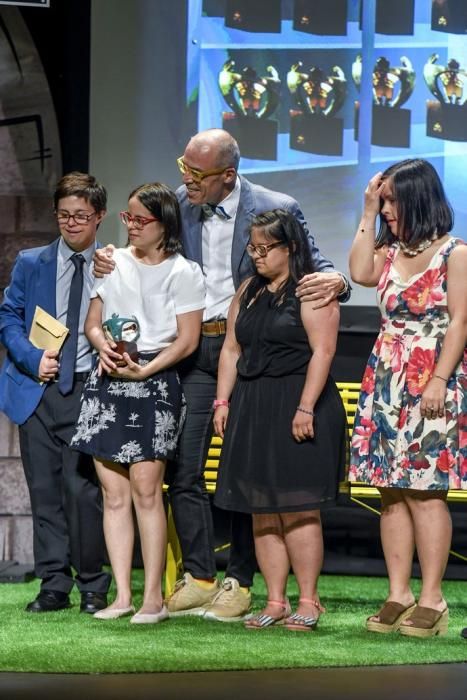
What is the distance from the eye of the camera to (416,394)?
4484mm

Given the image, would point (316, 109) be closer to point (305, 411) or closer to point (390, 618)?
point (305, 411)

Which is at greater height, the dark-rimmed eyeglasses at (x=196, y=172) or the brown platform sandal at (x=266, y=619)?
the dark-rimmed eyeglasses at (x=196, y=172)

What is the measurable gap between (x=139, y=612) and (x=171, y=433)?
0.63m

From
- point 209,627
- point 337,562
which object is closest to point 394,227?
point 209,627

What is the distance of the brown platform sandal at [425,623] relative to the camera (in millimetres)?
4449

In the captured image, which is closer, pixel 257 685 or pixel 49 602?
pixel 257 685

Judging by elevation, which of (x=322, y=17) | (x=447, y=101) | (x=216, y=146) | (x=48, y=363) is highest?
(x=322, y=17)

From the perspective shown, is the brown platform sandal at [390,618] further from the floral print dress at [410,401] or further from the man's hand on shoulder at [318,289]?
the man's hand on shoulder at [318,289]

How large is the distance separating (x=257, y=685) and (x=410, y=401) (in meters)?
1.26

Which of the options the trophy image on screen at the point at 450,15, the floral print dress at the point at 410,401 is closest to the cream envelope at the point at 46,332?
the floral print dress at the point at 410,401

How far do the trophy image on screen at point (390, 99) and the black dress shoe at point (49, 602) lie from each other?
253 cm

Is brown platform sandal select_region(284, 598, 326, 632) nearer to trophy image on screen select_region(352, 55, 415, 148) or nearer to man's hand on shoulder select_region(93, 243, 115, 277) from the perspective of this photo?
man's hand on shoulder select_region(93, 243, 115, 277)

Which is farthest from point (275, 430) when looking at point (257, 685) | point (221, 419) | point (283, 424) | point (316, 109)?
point (316, 109)

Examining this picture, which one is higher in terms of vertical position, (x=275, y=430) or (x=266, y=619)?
(x=275, y=430)
